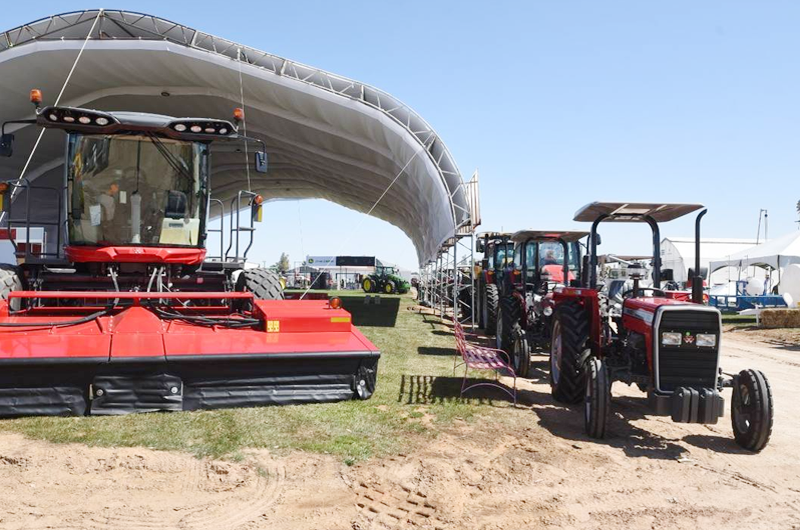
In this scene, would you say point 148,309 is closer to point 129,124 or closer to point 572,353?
point 129,124

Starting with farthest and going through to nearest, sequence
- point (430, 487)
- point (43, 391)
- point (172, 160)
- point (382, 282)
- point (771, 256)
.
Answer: point (382, 282) → point (771, 256) → point (172, 160) → point (43, 391) → point (430, 487)

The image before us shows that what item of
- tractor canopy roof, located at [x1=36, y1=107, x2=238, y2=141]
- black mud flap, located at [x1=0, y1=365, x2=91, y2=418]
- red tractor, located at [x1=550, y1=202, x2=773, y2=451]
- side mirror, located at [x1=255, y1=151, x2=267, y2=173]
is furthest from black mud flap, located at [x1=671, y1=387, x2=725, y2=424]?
tractor canopy roof, located at [x1=36, y1=107, x2=238, y2=141]

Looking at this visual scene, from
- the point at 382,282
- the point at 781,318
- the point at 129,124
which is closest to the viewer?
the point at 129,124

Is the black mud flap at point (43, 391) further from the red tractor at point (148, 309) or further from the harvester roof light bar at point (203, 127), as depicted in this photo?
the harvester roof light bar at point (203, 127)

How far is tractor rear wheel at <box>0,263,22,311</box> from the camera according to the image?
18.8 feet

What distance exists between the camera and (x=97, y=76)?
1350cm

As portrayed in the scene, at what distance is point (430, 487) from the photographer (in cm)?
351

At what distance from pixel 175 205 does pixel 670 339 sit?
519 centimetres

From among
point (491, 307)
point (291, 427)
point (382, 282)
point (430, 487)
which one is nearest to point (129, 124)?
point (291, 427)

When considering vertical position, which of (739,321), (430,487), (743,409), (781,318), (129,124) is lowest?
(739,321)

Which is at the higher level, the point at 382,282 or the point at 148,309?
the point at 148,309

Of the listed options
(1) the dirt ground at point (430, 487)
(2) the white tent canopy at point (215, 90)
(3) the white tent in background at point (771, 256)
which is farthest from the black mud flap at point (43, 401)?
(3) the white tent in background at point (771, 256)

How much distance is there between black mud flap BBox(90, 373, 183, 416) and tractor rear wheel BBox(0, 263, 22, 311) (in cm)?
198

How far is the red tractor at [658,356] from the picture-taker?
14.5 ft
